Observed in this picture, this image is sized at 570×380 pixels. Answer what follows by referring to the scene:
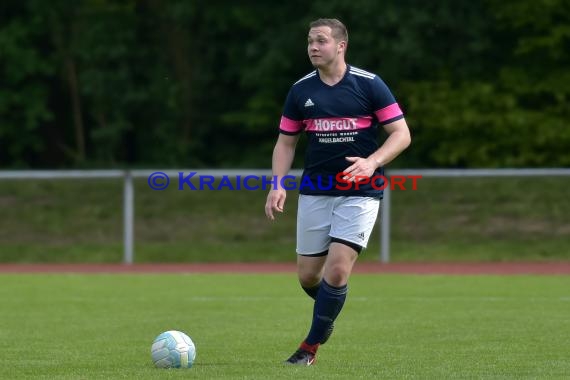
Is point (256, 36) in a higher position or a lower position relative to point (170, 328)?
higher

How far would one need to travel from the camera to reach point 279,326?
419 inches

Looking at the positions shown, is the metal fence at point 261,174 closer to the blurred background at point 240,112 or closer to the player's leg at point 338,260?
the blurred background at point 240,112

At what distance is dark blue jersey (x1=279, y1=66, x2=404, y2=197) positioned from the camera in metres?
7.93

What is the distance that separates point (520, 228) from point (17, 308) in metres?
12.5

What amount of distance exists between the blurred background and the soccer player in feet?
43.0

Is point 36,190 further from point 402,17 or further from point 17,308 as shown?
point 17,308

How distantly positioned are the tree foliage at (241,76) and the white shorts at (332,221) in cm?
2128

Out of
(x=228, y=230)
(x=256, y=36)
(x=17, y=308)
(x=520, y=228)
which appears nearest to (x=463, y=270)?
(x=520, y=228)

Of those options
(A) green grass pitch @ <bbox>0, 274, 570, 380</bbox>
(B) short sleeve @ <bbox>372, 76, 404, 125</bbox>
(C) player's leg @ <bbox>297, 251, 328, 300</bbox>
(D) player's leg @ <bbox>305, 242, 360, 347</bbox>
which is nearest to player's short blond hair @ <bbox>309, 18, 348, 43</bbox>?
(B) short sleeve @ <bbox>372, 76, 404, 125</bbox>

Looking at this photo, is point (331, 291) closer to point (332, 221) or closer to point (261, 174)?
point (332, 221)

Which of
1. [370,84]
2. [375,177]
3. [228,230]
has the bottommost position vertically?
[228,230]

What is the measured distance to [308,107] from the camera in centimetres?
805

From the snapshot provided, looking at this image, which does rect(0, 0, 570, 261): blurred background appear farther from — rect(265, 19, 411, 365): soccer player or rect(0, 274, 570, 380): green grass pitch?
rect(265, 19, 411, 365): soccer player

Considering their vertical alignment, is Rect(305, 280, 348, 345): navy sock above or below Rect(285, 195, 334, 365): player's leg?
below
